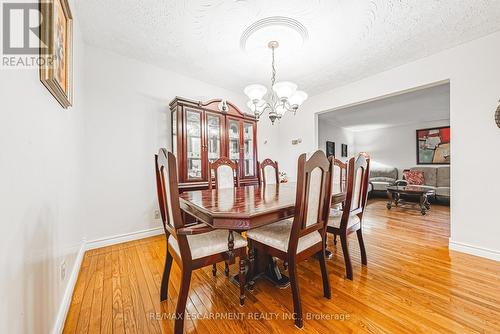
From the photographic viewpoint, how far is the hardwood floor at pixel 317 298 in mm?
1236

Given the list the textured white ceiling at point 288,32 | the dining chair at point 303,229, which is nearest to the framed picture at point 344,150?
the textured white ceiling at point 288,32

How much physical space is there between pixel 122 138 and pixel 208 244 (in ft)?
6.97

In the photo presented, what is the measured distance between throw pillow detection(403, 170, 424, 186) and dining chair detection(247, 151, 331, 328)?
542 cm

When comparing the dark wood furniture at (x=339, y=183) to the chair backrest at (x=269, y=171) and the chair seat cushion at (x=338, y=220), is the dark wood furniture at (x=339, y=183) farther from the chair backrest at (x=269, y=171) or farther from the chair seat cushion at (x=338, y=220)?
the chair backrest at (x=269, y=171)

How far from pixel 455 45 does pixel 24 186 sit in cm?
397

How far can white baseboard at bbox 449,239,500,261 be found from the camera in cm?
209

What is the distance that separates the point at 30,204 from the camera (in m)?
0.86

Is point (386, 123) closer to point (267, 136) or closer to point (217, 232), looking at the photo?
point (267, 136)

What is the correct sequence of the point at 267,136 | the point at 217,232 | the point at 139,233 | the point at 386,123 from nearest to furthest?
the point at 217,232, the point at 139,233, the point at 267,136, the point at 386,123

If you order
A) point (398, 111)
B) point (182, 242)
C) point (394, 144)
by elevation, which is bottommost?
point (182, 242)

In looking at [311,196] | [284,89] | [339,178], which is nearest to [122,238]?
[311,196]

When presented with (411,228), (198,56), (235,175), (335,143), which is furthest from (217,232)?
(335,143)

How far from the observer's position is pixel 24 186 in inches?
31.6

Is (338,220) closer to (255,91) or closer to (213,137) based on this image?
(255,91)
